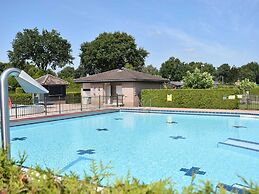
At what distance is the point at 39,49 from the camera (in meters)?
51.8

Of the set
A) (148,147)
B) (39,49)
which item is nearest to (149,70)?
(39,49)

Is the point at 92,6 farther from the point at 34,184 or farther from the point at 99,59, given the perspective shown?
the point at 99,59

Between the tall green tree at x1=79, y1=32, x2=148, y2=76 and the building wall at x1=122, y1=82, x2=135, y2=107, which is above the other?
the tall green tree at x1=79, y1=32, x2=148, y2=76

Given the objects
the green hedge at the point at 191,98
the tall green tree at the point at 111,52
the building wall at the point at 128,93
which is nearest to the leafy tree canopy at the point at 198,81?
the green hedge at the point at 191,98

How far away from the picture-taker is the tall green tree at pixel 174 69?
281 feet

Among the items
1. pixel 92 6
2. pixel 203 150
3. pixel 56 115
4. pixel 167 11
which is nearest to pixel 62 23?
pixel 92 6

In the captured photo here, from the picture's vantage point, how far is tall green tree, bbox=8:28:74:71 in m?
50.6

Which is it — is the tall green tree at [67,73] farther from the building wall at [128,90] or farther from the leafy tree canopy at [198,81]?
the leafy tree canopy at [198,81]

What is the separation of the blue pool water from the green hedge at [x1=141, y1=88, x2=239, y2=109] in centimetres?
358

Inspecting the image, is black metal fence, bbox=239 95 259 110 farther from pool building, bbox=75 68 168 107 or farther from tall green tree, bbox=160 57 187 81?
tall green tree, bbox=160 57 187 81

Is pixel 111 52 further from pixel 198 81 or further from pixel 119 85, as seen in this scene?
pixel 119 85

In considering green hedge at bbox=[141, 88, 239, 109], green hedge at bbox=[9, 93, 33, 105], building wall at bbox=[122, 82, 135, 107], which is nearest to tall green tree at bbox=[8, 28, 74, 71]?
green hedge at bbox=[9, 93, 33, 105]

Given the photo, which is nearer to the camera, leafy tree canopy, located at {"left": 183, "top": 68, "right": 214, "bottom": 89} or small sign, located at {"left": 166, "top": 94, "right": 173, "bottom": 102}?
small sign, located at {"left": 166, "top": 94, "right": 173, "bottom": 102}

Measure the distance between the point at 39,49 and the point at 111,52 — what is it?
46.9 ft
